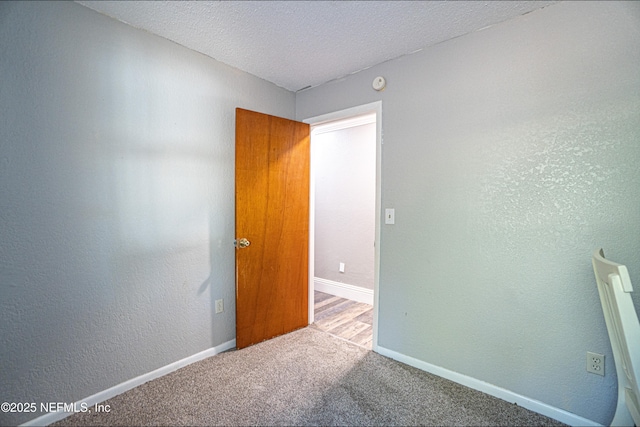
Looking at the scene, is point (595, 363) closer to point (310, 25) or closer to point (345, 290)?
point (310, 25)

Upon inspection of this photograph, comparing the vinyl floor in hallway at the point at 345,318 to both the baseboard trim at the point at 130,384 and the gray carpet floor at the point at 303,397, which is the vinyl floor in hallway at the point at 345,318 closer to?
the gray carpet floor at the point at 303,397

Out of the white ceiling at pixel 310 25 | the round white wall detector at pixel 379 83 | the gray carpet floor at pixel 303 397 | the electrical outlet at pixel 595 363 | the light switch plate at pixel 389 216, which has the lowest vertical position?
the gray carpet floor at pixel 303 397

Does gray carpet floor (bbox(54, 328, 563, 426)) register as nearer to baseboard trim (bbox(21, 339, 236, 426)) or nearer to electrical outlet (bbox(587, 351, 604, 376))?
baseboard trim (bbox(21, 339, 236, 426))

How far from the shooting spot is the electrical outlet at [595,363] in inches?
61.5

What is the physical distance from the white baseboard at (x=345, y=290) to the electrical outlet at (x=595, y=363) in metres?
2.30

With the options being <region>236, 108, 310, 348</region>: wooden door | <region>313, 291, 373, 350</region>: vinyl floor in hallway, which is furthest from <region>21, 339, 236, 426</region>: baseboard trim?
<region>313, 291, 373, 350</region>: vinyl floor in hallway

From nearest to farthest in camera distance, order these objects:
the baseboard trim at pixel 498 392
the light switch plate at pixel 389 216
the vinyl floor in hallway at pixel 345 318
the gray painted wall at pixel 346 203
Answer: the baseboard trim at pixel 498 392
the light switch plate at pixel 389 216
the vinyl floor in hallway at pixel 345 318
the gray painted wall at pixel 346 203

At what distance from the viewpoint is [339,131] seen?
4047 millimetres

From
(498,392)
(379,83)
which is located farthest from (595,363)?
(379,83)

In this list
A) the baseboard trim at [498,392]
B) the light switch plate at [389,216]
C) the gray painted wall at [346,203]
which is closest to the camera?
the baseboard trim at [498,392]

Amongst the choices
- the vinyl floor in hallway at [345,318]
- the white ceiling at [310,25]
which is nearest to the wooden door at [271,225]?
the vinyl floor in hallway at [345,318]

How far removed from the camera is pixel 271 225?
267 cm

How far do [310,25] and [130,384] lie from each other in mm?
2557

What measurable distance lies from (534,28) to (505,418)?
2231mm
